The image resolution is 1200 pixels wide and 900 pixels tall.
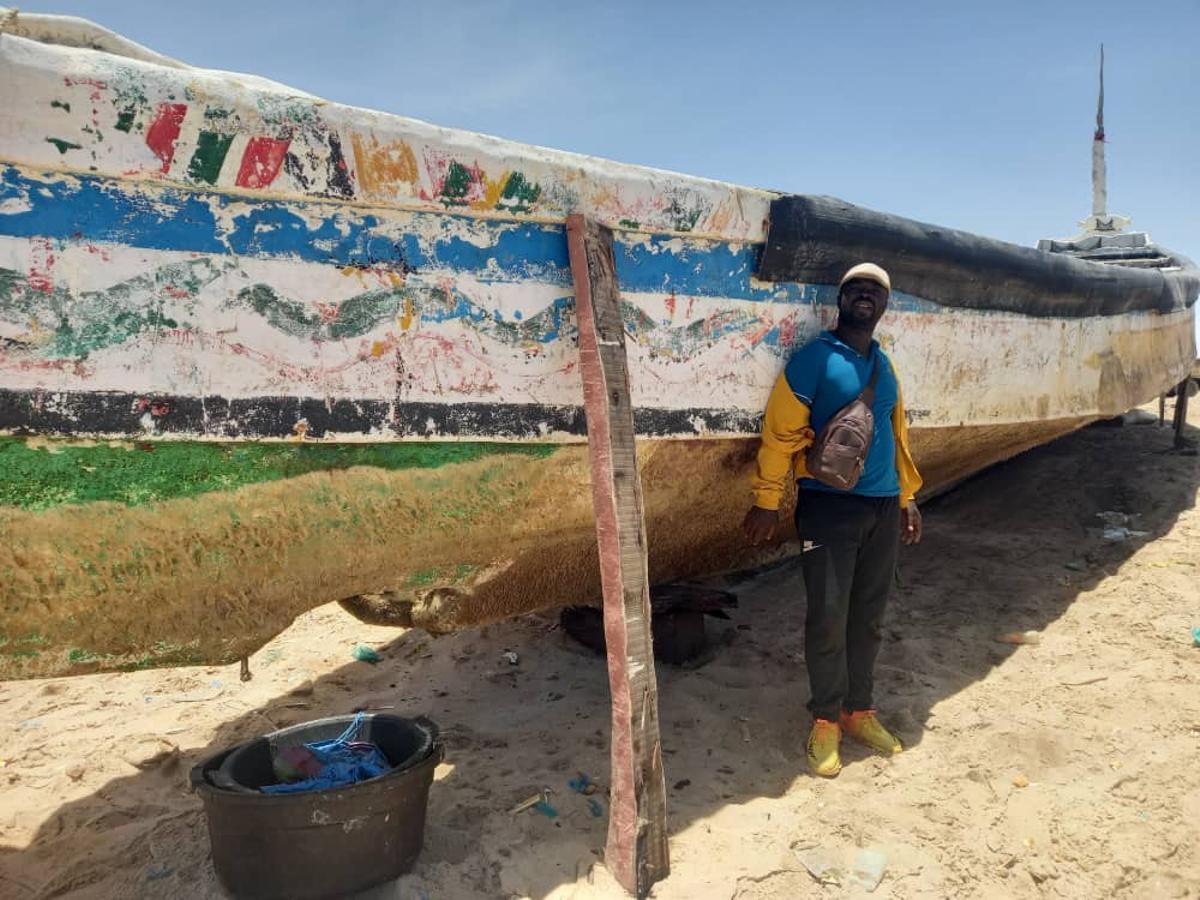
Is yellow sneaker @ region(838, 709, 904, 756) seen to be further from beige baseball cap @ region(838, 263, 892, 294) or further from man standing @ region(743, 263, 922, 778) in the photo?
beige baseball cap @ region(838, 263, 892, 294)

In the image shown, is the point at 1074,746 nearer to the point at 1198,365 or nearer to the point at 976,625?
the point at 976,625

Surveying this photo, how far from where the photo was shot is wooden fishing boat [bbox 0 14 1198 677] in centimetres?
192

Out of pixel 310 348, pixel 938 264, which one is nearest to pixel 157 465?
pixel 310 348

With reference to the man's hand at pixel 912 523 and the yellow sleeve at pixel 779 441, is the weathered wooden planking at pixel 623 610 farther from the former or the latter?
the man's hand at pixel 912 523

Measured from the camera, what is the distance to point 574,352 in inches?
102

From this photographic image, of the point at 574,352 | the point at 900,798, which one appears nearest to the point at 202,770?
the point at 574,352

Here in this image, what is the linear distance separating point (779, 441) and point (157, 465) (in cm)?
186

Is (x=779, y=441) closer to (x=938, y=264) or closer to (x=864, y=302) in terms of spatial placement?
(x=864, y=302)

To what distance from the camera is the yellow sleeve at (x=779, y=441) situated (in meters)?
2.91

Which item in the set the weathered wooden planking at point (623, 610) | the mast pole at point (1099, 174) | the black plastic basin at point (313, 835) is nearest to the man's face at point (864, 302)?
the weathered wooden planking at point (623, 610)

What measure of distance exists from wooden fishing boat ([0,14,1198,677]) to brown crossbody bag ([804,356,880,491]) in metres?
0.29

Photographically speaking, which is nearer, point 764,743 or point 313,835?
point 313,835

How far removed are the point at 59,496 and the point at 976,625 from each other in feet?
12.4

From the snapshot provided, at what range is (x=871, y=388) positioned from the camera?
9.69 feet
